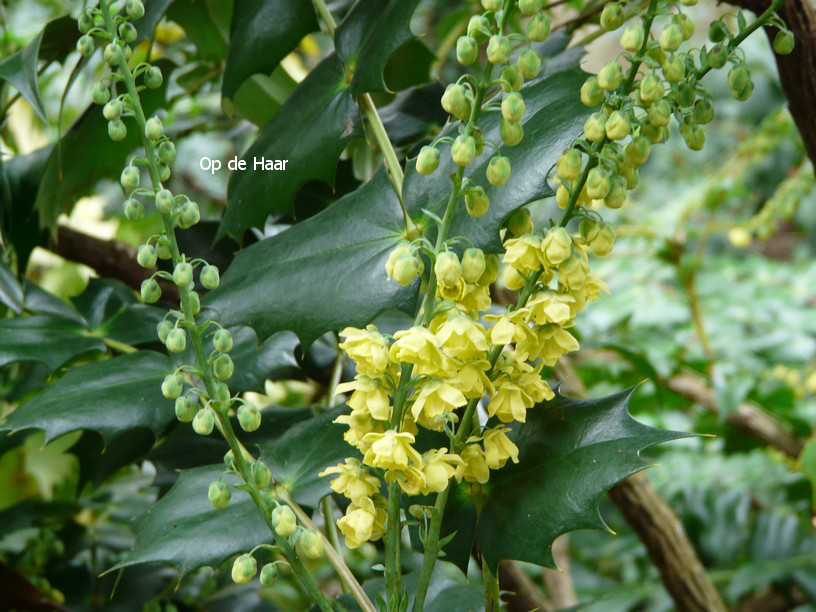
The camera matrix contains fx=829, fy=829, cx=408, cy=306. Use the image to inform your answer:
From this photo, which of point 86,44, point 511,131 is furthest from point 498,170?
point 86,44

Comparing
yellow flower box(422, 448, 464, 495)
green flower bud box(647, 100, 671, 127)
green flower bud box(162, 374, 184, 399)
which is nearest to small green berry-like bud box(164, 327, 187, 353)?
green flower bud box(162, 374, 184, 399)

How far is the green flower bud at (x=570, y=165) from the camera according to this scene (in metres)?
0.37

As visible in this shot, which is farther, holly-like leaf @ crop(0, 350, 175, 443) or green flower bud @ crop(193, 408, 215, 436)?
holly-like leaf @ crop(0, 350, 175, 443)

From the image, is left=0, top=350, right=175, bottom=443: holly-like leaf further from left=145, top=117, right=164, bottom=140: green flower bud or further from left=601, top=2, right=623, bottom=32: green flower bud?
left=601, top=2, right=623, bottom=32: green flower bud

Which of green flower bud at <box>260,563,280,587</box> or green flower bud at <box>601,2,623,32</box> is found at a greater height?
green flower bud at <box>601,2,623,32</box>

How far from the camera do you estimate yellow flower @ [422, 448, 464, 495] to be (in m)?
0.36

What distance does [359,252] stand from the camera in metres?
0.45

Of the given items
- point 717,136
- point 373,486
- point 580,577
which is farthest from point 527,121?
point 717,136

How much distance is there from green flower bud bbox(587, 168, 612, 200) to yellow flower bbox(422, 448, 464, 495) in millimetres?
129

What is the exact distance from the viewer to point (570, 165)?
14.5 inches

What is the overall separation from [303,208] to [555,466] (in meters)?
0.32

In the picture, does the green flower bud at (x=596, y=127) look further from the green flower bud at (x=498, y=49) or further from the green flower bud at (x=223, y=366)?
the green flower bud at (x=223, y=366)

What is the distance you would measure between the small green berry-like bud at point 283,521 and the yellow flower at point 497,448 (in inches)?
3.7

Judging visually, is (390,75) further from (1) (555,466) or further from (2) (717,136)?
(2) (717,136)
